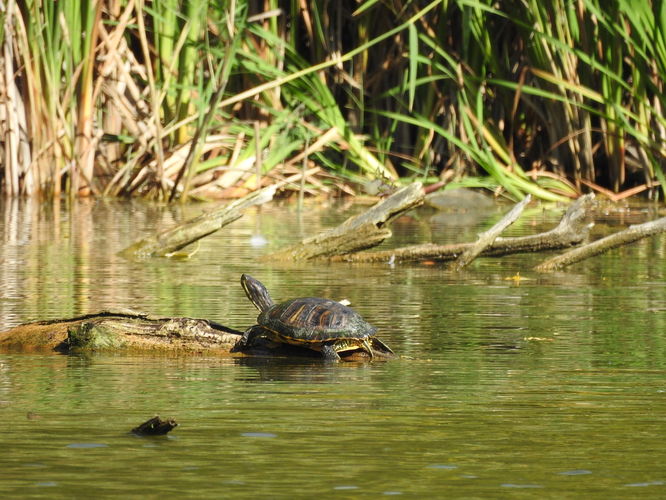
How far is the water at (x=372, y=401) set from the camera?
3307 mm

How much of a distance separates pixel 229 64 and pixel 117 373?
9.02 meters

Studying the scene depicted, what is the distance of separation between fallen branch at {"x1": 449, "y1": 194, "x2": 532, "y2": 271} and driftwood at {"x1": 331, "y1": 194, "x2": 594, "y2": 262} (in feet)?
0.14

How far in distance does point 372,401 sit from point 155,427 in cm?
82

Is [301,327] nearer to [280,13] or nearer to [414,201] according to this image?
[414,201]

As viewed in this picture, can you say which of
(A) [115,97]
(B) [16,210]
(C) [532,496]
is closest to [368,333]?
(C) [532,496]

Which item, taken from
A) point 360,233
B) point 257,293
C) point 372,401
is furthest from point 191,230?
point 372,401

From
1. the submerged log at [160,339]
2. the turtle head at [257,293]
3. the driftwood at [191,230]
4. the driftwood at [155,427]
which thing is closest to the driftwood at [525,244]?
the driftwood at [191,230]

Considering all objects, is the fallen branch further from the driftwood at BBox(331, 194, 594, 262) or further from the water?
the water

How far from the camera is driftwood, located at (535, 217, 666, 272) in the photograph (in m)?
8.04

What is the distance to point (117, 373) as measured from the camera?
4.79 meters

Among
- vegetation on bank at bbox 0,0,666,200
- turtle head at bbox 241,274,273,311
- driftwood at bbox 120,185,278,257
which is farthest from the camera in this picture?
vegetation on bank at bbox 0,0,666,200

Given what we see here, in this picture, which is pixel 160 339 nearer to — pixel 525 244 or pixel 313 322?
pixel 313 322

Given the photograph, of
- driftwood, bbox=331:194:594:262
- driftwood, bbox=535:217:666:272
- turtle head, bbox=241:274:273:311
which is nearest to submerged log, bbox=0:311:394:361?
turtle head, bbox=241:274:273:311

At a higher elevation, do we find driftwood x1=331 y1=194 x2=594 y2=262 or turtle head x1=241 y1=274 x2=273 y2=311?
driftwood x1=331 y1=194 x2=594 y2=262
